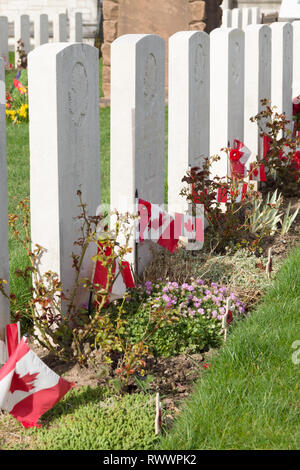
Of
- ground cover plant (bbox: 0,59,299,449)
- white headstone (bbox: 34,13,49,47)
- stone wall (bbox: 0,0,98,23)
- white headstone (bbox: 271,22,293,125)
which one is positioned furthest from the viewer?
stone wall (bbox: 0,0,98,23)

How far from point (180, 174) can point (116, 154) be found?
0.82 meters

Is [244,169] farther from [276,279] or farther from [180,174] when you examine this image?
[276,279]

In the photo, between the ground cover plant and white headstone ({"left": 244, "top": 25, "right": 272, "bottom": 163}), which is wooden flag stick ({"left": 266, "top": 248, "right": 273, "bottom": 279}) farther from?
white headstone ({"left": 244, "top": 25, "right": 272, "bottom": 163})

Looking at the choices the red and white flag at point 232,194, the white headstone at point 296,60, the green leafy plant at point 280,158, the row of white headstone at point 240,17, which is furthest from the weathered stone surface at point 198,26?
the row of white headstone at point 240,17

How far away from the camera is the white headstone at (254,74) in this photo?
5.70 metres

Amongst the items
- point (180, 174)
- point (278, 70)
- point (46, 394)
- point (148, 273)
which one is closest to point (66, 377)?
point (46, 394)

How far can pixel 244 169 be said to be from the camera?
17.6 ft

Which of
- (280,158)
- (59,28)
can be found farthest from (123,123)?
(59,28)

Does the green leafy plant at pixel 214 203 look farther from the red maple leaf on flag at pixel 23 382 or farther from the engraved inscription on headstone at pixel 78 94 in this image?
the red maple leaf on flag at pixel 23 382

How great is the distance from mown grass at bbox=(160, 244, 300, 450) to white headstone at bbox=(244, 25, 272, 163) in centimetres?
275

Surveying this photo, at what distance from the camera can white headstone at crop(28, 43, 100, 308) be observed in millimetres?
3055

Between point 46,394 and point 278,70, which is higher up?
point 278,70

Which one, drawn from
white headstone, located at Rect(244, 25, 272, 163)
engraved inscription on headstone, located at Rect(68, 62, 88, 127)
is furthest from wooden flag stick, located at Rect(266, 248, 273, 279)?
white headstone, located at Rect(244, 25, 272, 163)

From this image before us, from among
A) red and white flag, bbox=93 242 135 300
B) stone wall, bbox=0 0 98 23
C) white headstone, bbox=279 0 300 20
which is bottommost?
red and white flag, bbox=93 242 135 300
